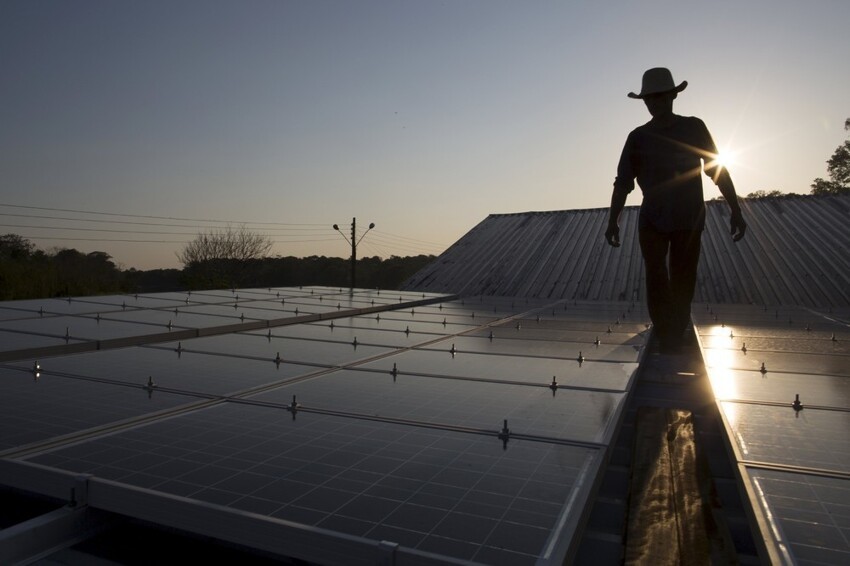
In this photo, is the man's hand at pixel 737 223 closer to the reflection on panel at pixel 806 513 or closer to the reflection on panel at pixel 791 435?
the reflection on panel at pixel 791 435

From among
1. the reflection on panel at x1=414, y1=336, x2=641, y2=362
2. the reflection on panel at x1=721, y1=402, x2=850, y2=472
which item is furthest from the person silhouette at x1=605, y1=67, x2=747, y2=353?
the reflection on panel at x1=721, y1=402, x2=850, y2=472

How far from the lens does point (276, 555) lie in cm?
295

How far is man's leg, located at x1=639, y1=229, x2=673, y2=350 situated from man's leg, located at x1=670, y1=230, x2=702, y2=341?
73 millimetres

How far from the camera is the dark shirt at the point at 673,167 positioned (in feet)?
25.0

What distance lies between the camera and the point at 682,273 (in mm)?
8070

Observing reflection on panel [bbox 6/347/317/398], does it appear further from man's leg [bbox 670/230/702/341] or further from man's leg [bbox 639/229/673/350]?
man's leg [bbox 670/230/702/341]

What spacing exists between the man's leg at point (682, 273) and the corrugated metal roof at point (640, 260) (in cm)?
1255

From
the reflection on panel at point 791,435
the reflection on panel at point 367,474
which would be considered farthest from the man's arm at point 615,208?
the reflection on panel at point 367,474

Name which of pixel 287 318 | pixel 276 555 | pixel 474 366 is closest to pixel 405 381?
pixel 474 366

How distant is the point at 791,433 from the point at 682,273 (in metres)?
3.97

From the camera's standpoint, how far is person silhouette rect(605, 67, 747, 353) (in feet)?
24.8

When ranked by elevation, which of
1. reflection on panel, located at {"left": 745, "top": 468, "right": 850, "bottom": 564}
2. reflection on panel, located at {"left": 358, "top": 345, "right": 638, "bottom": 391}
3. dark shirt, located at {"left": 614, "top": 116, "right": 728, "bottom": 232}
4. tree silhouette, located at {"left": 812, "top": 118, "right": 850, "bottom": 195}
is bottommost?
reflection on panel, located at {"left": 745, "top": 468, "right": 850, "bottom": 564}

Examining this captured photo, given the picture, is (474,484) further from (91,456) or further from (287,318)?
(287,318)

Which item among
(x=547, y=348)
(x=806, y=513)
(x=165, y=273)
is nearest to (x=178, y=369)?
(x=547, y=348)
